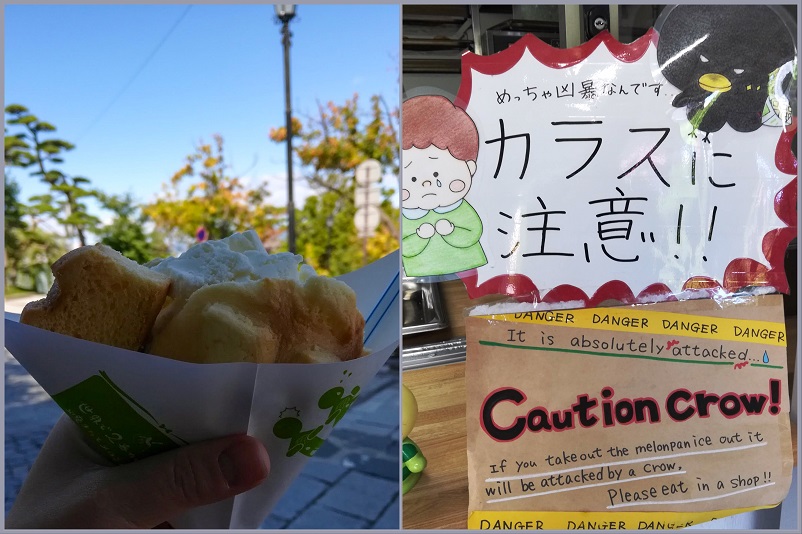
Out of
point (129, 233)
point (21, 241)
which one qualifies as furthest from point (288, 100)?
point (21, 241)

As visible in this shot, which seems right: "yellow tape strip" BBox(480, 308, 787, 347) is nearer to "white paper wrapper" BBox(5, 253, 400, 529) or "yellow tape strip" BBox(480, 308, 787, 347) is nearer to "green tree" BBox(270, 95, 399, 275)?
"white paper wrapper" BBox(5, 253, 400, 529)

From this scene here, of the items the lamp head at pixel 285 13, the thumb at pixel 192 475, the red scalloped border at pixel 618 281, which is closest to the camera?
the thumb at pixel 192 475

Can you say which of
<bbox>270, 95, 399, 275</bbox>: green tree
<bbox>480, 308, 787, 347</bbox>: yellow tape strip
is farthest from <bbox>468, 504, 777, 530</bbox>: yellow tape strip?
<bbox>270, 95, 399, 275</bbox>: green tree

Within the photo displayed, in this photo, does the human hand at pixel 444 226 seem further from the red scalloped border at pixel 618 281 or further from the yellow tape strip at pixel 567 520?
the yellow tape strip at pixel 567 520

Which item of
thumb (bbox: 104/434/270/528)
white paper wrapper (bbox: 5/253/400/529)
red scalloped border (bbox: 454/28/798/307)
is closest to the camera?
white paper wrapper (bbox: 5/253/400/529)

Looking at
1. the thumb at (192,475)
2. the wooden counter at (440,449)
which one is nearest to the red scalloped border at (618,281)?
the wooden counter at (440,449)
